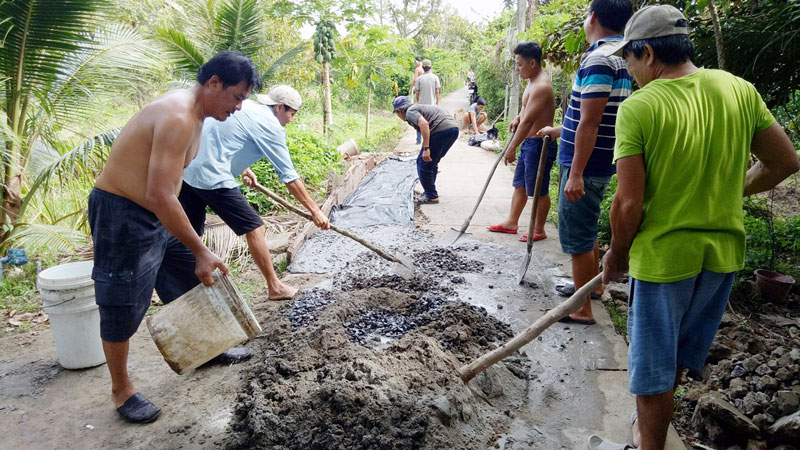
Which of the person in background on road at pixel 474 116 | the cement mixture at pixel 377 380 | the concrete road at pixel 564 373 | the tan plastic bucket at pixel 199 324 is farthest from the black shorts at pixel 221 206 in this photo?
the person in background on road at pixel 474 116

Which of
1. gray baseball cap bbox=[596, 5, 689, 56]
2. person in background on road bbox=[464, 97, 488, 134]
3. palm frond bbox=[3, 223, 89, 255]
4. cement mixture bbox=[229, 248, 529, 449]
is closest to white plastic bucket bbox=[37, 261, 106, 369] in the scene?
cement mixture bbox=[229, 248, 529, 449]

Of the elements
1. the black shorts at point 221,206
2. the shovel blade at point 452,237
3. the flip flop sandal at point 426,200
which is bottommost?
the flip flop sandal at point 426,200

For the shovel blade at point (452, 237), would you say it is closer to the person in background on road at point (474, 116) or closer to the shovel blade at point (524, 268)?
the shovel blade at point (524, 268)

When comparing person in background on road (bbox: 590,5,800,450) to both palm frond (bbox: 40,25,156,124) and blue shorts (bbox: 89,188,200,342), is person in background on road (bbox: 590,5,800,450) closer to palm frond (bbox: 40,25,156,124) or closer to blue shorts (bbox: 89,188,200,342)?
blue shorts (bbox: 89,188,200,342)

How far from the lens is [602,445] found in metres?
2.30

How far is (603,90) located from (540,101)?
174 cm

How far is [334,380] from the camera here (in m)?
2.59

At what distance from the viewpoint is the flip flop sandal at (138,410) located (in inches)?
106

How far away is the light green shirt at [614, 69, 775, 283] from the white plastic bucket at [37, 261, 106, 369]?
10.3 ft

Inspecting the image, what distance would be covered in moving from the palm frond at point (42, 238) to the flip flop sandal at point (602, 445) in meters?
4.86

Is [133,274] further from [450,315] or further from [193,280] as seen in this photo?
[450,315]

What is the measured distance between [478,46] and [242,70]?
20.6 meters

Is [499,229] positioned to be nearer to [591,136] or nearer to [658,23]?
[591,136]

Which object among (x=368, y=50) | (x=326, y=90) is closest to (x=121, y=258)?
(x=326, y=90)
